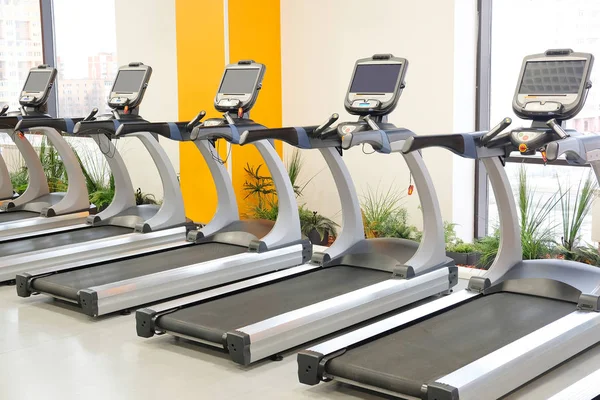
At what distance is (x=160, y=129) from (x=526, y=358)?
136 inches

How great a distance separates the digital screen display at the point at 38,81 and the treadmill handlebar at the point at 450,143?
4.35 m

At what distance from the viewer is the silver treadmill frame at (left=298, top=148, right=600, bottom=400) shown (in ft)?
10.7

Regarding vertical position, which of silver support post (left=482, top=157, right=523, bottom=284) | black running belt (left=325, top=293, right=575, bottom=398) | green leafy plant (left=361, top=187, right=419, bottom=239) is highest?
silver support post (left=482, top=157, right=523, bottom=284)

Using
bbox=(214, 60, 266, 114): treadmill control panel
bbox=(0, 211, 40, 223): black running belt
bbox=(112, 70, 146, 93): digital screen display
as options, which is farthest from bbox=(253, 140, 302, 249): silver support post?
bbox=(0, 211, 40, 223): black running belt

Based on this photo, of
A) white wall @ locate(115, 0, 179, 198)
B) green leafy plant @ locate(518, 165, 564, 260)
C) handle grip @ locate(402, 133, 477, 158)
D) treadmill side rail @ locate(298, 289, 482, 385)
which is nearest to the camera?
treadmill side rail @ locate(298, 289, 482, 385)

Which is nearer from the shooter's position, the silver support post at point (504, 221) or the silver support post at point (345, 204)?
the silver support post at point (504, 221)

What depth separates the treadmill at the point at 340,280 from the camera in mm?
4121

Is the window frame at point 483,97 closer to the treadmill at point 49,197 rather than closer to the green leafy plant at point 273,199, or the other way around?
the green leafy plant at point 273,199

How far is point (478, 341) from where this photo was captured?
3.72m

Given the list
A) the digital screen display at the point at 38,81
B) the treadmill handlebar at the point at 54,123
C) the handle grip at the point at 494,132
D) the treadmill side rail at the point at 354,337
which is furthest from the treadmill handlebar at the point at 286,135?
the digital screen display at the point at 38,81

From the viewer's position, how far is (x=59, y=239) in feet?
21.1

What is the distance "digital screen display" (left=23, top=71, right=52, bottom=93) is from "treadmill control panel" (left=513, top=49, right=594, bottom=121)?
4.54m

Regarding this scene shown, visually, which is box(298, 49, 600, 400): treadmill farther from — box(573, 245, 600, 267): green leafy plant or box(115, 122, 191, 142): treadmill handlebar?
box(115, 122, 191, 142): treadmill handlebar

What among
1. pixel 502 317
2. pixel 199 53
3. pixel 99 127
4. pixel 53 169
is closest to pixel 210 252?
pixel 99 127
